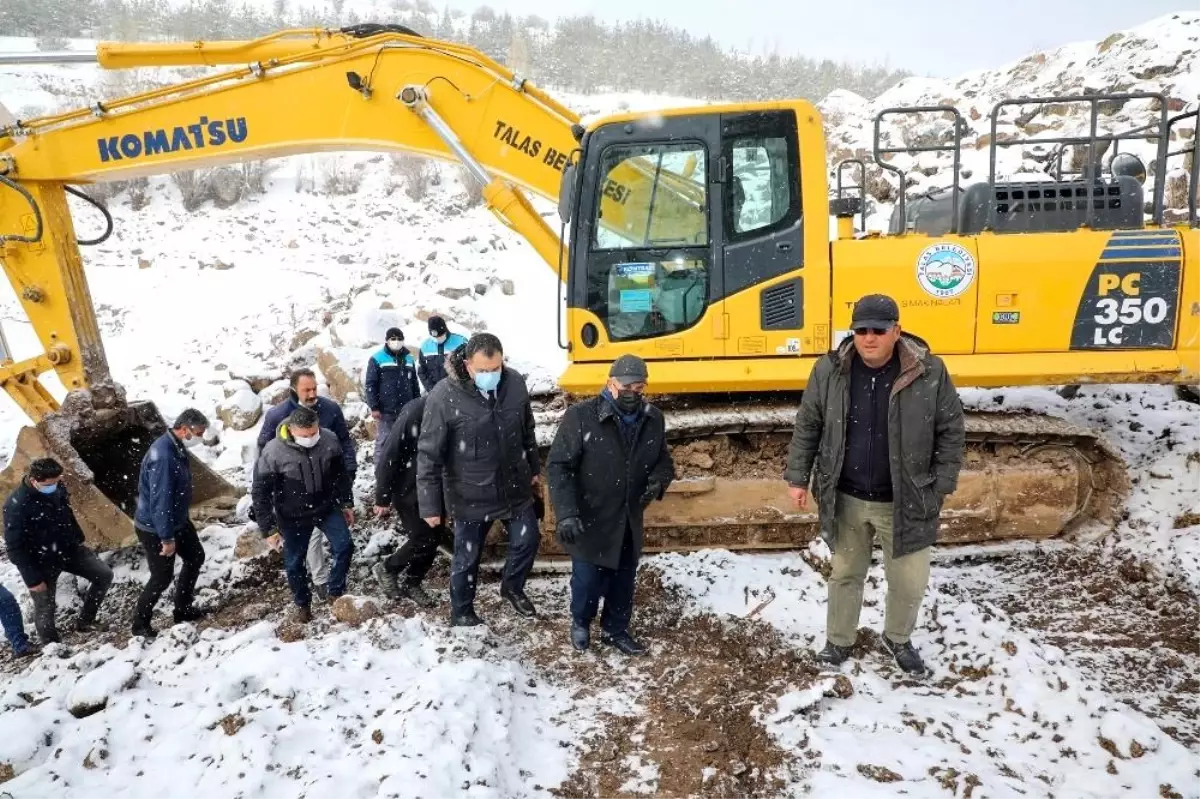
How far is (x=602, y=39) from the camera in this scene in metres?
47.3

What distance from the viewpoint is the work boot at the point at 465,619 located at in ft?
14.8

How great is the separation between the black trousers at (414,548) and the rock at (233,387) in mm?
5915

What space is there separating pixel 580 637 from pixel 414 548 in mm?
1388

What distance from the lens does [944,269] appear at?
16.4ft

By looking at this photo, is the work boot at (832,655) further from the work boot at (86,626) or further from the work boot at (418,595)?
the work boot at (86,626)

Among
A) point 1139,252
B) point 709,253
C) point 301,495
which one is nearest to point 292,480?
point 301,495

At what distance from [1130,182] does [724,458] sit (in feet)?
11.1

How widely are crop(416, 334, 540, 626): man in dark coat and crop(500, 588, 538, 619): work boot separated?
239 mm

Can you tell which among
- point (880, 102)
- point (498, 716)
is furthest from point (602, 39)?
point (498, 716)

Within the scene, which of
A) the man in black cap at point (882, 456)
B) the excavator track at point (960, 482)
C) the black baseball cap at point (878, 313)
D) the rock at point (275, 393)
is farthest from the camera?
the rock at point (275, 393)

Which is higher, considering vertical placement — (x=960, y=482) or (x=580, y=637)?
(x=960, y=482)

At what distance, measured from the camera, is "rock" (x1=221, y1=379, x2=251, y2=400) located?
33.1 ft

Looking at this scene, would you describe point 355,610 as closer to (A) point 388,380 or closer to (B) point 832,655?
(B) point 832,655

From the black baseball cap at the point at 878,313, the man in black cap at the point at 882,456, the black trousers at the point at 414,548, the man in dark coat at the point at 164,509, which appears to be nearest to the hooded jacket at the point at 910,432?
the man in black cap at the point at 882,456
